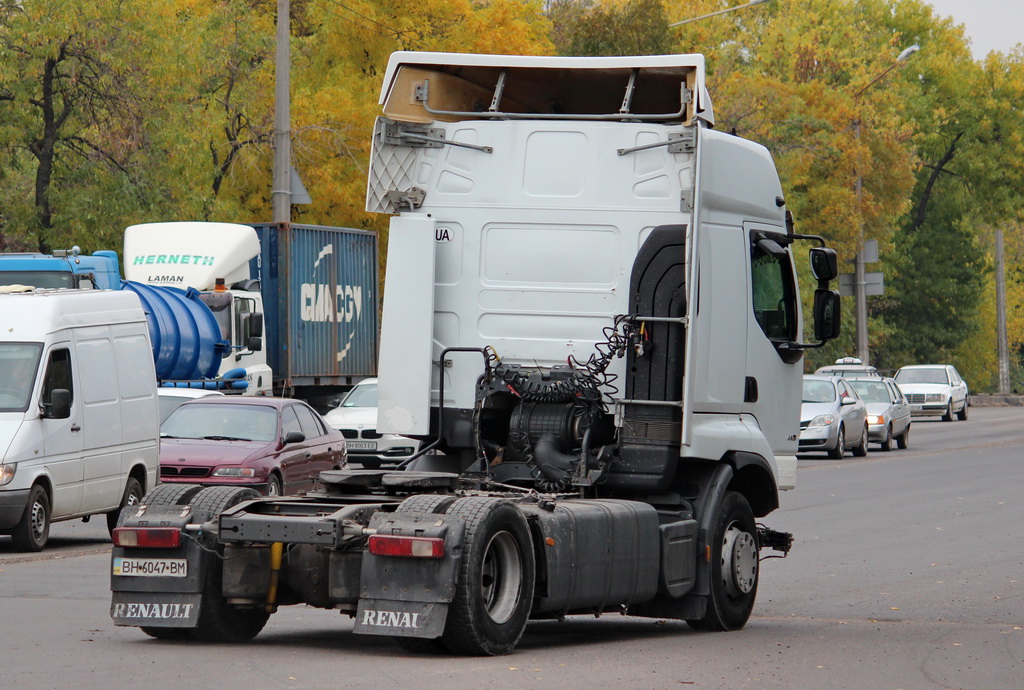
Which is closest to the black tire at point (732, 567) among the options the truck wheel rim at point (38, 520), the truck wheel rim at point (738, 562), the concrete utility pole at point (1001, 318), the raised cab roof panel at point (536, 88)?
the truck wheel rim at point (738, 562)

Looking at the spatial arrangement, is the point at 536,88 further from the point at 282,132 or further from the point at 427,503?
the point at 282,132

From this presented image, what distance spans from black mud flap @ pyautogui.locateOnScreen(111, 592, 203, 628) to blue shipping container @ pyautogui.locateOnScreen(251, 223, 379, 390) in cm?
1730

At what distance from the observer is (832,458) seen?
106 feet

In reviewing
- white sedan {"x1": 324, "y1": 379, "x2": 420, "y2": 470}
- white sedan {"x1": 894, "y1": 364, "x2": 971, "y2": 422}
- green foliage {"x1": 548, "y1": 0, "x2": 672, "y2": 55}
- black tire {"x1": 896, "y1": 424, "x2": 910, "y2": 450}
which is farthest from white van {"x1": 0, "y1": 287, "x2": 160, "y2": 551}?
white sedan {"x1": 894, "y1": 364, "x2": 971, "y2": 422}

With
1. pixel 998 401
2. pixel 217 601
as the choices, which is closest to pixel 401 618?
pixel 217 601

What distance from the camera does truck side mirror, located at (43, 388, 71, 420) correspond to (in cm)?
1510

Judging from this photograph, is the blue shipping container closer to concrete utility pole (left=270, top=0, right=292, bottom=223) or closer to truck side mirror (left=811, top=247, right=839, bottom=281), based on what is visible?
concrete utility pole (left=270, top=0, right=292, bottom=223)

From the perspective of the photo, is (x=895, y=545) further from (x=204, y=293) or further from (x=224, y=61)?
(x=224, y=61)

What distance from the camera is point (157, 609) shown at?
8.77m

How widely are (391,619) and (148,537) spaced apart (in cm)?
152

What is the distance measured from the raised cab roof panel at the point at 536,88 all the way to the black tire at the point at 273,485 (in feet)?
25.1

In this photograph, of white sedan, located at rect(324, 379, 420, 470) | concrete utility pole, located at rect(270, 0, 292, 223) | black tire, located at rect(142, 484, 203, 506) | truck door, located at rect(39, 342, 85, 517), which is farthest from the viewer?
concrete utility pole, located at rect(270, 0, 292, 223)

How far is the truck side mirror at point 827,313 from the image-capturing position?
10.9 meters

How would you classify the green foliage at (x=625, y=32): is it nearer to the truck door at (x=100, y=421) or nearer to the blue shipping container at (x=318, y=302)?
the blue shipping container at (x=318, y=302)
